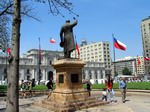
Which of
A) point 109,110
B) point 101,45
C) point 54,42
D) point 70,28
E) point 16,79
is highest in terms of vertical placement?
point 101,45

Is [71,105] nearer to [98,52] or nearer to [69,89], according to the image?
[69,89]

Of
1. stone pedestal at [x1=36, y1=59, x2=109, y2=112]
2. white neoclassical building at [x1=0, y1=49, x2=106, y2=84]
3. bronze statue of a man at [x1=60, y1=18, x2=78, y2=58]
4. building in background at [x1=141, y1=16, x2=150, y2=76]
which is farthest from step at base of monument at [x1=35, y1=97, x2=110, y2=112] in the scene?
building in background at [x1=141, y1=16, x2=150, y2=76]

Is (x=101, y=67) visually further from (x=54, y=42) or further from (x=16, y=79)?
(x=16, y=79)

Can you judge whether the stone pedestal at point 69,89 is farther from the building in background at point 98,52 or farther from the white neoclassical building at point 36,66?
the building in background at point 98,52

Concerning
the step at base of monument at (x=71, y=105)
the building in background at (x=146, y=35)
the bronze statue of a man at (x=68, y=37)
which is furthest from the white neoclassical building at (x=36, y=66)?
the step at base of monument at (x=71, y=105)

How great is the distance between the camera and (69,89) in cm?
1172

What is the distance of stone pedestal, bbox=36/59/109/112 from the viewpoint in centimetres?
1129

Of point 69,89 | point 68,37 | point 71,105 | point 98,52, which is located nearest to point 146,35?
point 98,52

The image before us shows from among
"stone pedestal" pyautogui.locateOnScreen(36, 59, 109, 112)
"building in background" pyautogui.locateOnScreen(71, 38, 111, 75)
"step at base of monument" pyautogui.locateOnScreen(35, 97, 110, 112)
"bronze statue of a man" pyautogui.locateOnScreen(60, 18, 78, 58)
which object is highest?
"building in background" pyautogui.locateOnScreen(71, 38, 111, 75)

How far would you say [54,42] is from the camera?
137ft

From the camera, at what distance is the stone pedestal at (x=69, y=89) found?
11289 millimetres

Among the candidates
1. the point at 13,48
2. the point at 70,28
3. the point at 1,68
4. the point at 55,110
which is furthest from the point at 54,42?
the point at 1,68

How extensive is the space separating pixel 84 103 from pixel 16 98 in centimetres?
541

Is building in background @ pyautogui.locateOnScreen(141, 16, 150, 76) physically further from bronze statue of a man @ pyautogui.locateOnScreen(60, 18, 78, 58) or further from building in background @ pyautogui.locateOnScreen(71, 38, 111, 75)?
bronze statue of a man @ pyautogui.locateOnScreen(60, 18, 78, 58)
